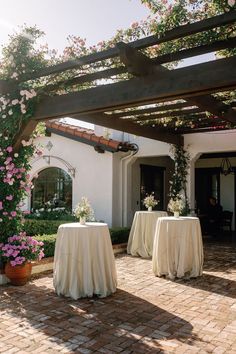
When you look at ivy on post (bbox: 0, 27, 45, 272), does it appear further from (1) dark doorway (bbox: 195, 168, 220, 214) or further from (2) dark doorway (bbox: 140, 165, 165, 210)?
(1) dark doorway (bbox: 195, 168, 220, 214)

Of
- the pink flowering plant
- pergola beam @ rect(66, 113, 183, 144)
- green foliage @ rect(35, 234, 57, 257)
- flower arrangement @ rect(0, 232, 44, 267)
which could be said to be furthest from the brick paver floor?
pergola beam @ rect(66, 113, 183, 144)

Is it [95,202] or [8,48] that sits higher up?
[8,48]

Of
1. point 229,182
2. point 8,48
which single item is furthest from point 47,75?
point 229,182

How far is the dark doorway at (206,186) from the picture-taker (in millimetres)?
14828

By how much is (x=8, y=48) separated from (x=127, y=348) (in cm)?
491

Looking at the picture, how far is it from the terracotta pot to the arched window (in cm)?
627

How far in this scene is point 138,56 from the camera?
14.7 ft

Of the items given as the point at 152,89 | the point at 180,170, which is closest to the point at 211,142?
the point at 180,170

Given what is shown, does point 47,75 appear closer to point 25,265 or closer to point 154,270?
point 25,265

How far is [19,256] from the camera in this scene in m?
6.29

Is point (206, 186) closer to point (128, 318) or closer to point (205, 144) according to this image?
point (205, 144)

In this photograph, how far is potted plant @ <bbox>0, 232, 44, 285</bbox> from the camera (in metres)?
6.16

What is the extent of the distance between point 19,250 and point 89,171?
5.85 m

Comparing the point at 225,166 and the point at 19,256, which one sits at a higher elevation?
the point at 225,166
